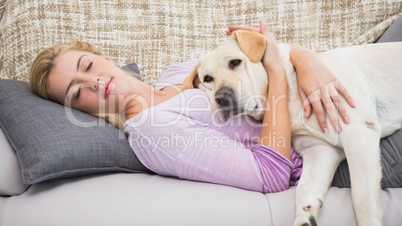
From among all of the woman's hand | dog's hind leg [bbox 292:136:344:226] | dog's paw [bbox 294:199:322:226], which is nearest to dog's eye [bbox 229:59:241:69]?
the woman's hand

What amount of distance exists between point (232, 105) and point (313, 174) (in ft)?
1.56

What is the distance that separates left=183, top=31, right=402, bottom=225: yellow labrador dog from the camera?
1.30m

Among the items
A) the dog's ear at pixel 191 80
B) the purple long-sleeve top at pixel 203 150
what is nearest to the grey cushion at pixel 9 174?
the purple long-sleeve top at pixel 203 150

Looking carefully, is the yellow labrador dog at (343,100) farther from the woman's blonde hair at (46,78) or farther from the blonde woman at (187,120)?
the woman's blonde hair at (46,78)

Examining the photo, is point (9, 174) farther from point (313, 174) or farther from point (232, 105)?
point (313, 174)

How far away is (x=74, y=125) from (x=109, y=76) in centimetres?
36

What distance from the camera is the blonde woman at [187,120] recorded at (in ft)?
4.69

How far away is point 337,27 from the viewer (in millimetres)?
2344

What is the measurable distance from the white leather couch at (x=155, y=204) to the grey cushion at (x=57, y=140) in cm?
9

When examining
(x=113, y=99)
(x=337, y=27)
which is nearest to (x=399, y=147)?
(x=337, y=27)

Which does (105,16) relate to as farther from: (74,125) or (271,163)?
(271,163)

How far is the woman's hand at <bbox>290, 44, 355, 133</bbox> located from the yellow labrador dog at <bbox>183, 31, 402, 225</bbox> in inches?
1.7

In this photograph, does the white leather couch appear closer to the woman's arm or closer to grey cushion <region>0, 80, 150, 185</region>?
grey cushion <region>0, 80, 150, 185</region>

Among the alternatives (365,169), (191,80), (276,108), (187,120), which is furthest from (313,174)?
(191,80)
